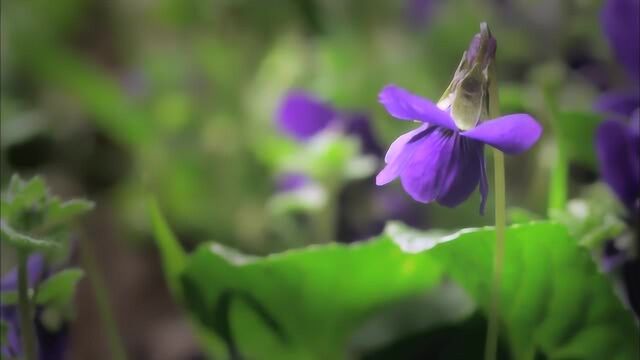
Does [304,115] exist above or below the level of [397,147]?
above

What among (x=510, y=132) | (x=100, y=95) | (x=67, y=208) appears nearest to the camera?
(x=510, y=132)

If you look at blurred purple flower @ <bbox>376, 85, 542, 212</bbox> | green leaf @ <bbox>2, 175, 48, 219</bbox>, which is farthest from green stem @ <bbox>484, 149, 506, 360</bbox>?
green leaf @ <bbox>2, 175, 48, 219</bbox>

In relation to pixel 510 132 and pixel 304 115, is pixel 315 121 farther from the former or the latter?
pixel 510 132

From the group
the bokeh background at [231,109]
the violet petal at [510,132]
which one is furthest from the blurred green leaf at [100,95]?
the violet petal at [510,132]

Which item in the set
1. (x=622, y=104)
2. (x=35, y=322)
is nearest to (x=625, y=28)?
(x=622, y=104)

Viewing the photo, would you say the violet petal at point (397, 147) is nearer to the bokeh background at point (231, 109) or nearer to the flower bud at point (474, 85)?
the flower bud at point (474, 85)

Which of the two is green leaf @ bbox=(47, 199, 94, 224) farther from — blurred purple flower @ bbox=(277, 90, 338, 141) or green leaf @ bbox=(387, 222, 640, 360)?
blurred purple flower @ bbox=(277, 90, 338, 141)
